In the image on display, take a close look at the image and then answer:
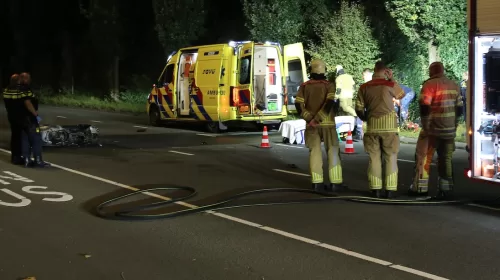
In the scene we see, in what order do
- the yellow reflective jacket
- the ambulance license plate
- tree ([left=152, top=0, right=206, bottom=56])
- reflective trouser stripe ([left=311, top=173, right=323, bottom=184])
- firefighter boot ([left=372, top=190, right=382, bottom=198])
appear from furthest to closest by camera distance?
1. tree ([left=152, top=0, right=206, bottom=56])
2. the ambulance license plate
3. the yellow reflective jacket
4. reflective trouser stripe ([left=311, top=173, right=323, bottom=184])
5. firefighter boot ([left=372, top=190, right=382, bottom=198])

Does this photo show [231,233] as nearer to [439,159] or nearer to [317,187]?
[317,187]

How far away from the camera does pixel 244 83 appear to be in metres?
17.9

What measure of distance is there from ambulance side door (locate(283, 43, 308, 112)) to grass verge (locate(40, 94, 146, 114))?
11233 millimetres

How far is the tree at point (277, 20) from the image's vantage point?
22906 millimetres

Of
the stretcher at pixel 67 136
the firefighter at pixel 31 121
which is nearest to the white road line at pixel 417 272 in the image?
the firefighter at pixel 31 121

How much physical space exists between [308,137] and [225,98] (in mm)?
9238

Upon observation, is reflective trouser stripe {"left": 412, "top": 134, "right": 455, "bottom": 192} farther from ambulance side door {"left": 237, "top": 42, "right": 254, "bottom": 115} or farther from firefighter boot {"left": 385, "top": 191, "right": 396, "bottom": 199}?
ambulance side door {"left": 237, "top": 42, "right": 254, "bottom": 115}

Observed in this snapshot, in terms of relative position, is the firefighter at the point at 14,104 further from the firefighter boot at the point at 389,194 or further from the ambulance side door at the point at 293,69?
the ambulance side door at the point at 293,69

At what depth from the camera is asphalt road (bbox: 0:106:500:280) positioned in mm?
5676

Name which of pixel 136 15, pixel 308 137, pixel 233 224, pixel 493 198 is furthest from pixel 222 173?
pixel 136 15

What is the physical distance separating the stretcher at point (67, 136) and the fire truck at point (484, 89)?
9.74 m

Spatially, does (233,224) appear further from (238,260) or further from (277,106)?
(277,106)

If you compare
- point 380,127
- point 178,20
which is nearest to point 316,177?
point 380,127

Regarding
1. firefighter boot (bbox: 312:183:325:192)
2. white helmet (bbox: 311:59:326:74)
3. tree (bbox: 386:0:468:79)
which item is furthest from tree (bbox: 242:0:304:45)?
firefighter boot (bbox: 312:183:325:192)
